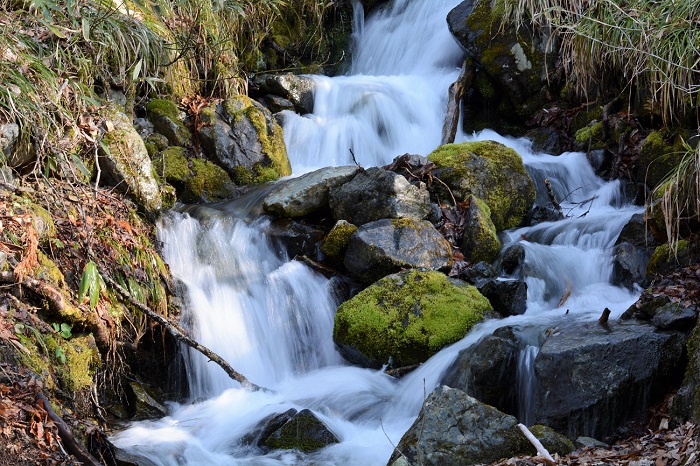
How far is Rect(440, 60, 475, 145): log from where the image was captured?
902 centimetres

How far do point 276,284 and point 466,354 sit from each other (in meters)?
2.07

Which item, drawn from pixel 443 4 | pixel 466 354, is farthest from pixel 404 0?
pixel 466 354

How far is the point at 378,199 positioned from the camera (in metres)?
6.67

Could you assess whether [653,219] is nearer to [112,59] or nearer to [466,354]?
[466,354]

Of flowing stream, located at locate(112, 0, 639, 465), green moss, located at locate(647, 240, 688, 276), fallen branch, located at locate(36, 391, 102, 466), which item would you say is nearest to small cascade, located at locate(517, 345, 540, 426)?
flowing stream, located at locate(112, 0, 639, 465)

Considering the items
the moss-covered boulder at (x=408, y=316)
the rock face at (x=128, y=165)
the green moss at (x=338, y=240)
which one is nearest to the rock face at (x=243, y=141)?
the rock face at (x=128, y=165)

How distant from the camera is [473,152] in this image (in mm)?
7621

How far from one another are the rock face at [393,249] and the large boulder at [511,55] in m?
3.69

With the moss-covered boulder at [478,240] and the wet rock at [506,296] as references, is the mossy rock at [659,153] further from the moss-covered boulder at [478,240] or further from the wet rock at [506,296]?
the wet rock at [506,296]

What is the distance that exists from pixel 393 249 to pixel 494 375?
74.0 inches

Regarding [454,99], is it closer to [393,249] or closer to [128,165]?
[393,249]

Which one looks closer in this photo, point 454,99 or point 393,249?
point 393,249

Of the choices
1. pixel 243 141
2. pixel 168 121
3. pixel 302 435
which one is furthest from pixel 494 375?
pixel 168 121

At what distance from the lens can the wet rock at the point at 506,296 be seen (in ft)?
19.1
